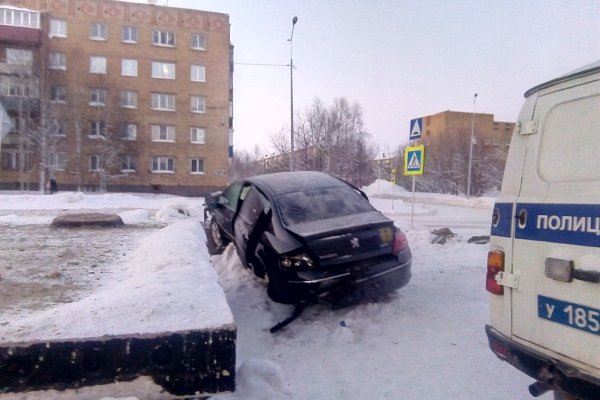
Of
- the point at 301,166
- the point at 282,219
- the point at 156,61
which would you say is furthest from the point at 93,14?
the point at 282,219

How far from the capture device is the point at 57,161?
1388 inches

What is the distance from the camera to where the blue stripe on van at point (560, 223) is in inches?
83.6

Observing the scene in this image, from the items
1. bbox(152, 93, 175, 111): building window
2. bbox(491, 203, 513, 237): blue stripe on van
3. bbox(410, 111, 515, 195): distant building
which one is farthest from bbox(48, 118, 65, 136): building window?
bbox(491, 203, 513, 237): blue stripe on van

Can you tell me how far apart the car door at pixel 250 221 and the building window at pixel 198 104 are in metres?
34.1

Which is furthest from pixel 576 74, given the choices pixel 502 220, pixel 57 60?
pixel 57 60

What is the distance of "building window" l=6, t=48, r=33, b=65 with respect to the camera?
3325 cm

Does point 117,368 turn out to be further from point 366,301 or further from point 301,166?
point 301,166

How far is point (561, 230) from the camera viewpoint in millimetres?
2307

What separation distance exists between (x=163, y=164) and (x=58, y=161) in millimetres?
8226

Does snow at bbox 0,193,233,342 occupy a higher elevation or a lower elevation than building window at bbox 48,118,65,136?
lower

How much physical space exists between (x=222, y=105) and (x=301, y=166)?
29.4ft

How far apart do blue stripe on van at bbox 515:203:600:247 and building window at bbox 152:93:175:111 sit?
38306mm

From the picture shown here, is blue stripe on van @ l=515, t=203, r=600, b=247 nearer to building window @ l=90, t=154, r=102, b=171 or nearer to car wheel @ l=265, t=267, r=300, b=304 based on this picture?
car wheel @ l=265, t=267, r=300, b=304

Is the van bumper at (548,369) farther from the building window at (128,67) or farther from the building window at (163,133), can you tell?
the building window at (128,67)
